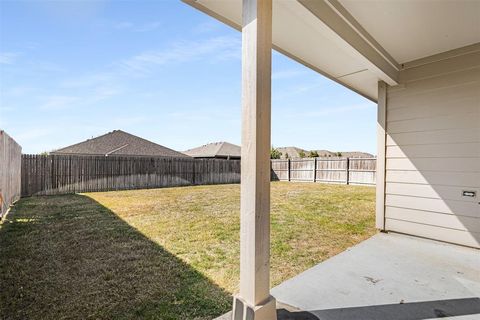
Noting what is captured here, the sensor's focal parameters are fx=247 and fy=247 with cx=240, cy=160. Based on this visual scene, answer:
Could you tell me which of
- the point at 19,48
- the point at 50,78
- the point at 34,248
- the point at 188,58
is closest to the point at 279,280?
the point at 34,248

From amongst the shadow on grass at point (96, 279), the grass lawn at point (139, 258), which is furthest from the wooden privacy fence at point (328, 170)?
the shadow on grass at point (96, 279)

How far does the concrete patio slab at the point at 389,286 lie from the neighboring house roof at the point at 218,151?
17.4 m

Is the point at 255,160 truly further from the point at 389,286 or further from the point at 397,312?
the point at 389,286

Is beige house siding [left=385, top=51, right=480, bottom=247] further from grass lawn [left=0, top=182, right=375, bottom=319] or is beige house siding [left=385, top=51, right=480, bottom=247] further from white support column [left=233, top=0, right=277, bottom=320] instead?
white support column [left=233, top=0, right=277, bottom=320]

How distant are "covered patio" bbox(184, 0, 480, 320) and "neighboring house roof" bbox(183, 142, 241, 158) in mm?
16128

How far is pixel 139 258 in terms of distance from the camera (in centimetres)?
267

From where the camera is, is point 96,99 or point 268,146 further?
point 96,99

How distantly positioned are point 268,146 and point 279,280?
1395 mm

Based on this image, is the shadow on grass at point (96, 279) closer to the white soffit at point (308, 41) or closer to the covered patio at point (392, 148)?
the covered patio at point (392, 148)

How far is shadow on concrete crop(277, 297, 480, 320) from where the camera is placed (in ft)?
5.13

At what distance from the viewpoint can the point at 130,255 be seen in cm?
276

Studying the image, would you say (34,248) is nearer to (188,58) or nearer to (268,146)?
(268,146)

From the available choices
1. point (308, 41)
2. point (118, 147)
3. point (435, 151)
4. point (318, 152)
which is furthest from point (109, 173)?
Result: point (318, 152)

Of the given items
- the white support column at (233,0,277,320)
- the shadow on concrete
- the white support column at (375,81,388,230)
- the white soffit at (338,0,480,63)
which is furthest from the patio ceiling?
the shadow on concrete
